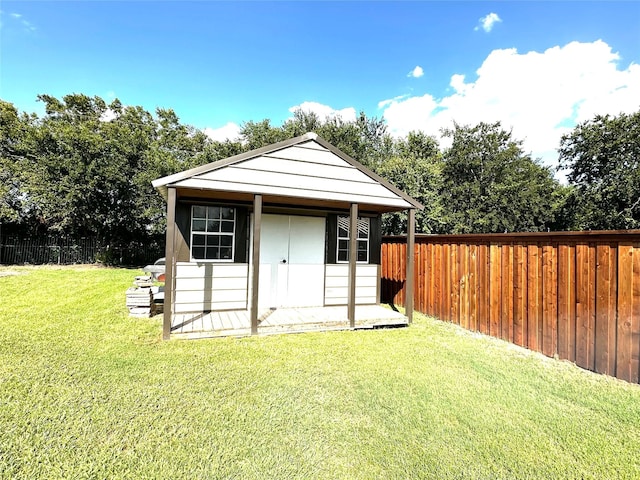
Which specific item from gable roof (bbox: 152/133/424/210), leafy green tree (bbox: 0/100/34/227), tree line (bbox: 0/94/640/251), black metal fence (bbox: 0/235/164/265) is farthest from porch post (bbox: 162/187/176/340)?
leafy green tree (bbox: 0/100/34/227)

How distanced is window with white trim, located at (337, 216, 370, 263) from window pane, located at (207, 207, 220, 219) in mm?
2842

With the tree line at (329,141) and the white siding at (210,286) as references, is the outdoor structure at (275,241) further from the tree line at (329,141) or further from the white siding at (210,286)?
the tree line at (329,141)

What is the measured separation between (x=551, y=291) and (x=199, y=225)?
6.33 m

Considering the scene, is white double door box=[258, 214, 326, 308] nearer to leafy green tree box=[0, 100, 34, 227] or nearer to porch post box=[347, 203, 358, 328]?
porch post box=[347, 203, 358, 328]

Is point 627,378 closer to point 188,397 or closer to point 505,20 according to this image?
point 188,397

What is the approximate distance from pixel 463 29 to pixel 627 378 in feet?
33.4

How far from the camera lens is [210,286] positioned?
6.17 meters

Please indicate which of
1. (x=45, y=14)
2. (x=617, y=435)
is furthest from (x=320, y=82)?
(x=617, y=435)

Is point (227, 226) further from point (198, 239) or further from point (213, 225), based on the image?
point (198, 239)

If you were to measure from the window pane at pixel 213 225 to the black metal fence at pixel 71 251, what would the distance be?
41.6 ft

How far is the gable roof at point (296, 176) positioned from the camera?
198 inches

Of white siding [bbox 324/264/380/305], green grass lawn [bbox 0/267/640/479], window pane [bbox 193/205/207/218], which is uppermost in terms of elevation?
window pane [bbox 193/205/207/218]

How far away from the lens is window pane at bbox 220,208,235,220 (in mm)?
6617

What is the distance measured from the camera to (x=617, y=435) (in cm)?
258
